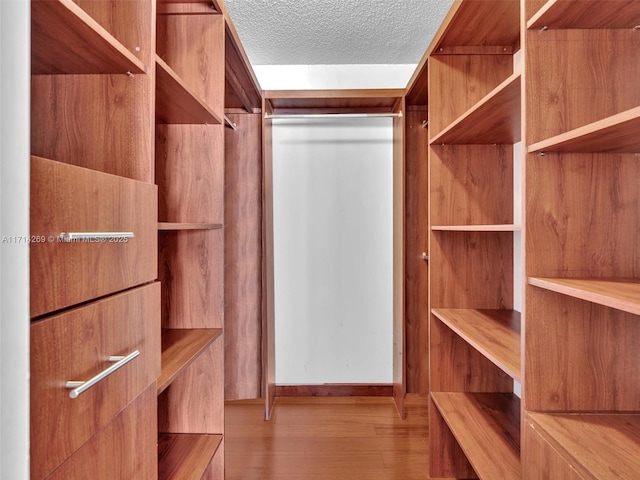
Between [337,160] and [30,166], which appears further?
[337,160]

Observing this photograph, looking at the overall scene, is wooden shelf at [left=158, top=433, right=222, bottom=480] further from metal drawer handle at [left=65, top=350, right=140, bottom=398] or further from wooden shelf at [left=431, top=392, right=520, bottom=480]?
wooden shelf at [left=431, top=392, right=520, bottom=480]

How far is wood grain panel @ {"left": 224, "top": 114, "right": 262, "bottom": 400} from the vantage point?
2672mm

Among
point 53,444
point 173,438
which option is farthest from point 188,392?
point 53,444

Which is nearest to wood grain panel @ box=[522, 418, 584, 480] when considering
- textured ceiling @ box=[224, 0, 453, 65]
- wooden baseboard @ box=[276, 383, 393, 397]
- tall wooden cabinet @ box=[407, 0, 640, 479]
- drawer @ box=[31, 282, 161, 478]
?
tall wooden cabinet @ box=[407, 0, 640, 479]

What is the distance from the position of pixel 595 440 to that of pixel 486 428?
2.19 feet

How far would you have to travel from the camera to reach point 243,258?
269 cm

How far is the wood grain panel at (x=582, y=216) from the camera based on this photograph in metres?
1.08

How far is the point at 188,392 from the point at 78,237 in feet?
3.68

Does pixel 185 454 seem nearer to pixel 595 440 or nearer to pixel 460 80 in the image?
pixel 595 440

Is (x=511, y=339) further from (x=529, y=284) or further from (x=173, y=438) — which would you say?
(x=173, y=438)

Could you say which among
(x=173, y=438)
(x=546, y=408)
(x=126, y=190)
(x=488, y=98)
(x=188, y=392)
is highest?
(x=488, y=98)

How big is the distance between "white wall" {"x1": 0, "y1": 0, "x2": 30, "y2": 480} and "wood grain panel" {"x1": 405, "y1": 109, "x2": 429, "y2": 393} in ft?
7.71

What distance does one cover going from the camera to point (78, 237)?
0.67 metres

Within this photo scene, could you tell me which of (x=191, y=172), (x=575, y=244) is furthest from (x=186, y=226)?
(x=575, y=244)
